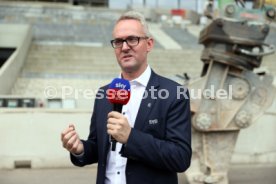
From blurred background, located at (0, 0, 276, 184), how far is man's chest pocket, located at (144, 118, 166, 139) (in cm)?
409

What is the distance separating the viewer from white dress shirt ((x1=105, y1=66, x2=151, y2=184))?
6.81 ft

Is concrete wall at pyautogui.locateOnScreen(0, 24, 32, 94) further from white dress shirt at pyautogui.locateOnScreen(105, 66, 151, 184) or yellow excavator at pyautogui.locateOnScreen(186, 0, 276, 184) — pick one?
Answer: white dress shirt at pyautogui.locateOnScreen(105, 66, 151, 184)

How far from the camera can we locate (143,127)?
2023 millimetres

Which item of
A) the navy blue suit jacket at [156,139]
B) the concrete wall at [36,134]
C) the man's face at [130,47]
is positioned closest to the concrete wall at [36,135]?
the concrete wall at [36,134]

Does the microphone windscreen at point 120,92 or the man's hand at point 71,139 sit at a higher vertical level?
the microphone windscreen at point 120,92

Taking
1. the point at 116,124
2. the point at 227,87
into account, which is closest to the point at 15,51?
the point at 227,87

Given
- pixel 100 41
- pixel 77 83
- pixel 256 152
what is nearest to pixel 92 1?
pixel 100 41

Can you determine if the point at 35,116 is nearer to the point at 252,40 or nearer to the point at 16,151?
the point at 16,151

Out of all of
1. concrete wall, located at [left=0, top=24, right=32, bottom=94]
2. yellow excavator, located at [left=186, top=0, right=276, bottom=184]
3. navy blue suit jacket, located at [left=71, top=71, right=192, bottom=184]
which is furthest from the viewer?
concrete wall, located at [left=0, top=24, right=32, bottom=94]

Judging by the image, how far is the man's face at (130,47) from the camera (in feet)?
6.61

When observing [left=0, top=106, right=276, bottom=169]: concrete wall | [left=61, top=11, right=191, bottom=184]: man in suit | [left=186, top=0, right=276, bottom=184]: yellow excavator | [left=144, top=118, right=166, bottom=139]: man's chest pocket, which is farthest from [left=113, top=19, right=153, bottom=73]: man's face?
[left=0, top=106, right=276, bottom=169]: concrete wall

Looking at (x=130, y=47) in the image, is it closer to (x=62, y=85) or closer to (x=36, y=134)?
(x=36, y=134)

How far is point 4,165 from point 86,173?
4.43 ft

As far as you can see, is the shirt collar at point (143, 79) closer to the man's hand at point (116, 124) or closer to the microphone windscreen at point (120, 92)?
the microphone windscreen at point (120, 92)
